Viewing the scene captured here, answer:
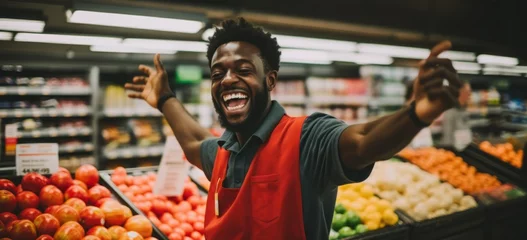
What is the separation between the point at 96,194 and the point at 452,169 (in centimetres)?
381

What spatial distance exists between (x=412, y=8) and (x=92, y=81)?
573cm

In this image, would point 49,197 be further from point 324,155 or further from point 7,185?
point 324,155

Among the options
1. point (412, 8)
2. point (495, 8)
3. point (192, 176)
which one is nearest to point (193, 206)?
point (192, 176)

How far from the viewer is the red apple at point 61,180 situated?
253 centimetres

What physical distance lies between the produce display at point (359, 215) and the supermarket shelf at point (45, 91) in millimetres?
5138

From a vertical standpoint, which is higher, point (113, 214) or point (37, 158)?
point (37, 158)

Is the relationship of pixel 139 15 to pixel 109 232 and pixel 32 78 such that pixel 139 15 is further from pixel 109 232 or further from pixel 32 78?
pixel 32 78

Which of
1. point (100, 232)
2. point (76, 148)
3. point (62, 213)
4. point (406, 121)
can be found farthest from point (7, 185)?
point (76, 148)

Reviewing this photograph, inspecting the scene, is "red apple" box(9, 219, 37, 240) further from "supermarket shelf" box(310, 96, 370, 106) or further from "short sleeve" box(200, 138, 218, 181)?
"supermarket shelf" box(310, 96, 370, 106)

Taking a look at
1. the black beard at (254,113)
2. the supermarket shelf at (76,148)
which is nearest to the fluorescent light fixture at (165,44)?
the supermarket shelf at (76,148)

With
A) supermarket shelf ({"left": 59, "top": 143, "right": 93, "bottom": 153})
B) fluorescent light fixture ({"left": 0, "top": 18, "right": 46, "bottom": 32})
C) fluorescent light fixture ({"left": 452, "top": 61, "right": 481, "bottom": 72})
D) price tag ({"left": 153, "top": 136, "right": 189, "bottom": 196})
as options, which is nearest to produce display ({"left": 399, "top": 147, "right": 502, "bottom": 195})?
price tag ({"left": 153, "top": 136, "right": 189, "bottom": 196})

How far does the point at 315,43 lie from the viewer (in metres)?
5.23

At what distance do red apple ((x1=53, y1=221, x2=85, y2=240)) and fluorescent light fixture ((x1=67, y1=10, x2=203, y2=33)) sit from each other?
1956 mm

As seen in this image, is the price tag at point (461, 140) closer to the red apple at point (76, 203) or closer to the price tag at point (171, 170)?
the price tag at point (171, 170)
